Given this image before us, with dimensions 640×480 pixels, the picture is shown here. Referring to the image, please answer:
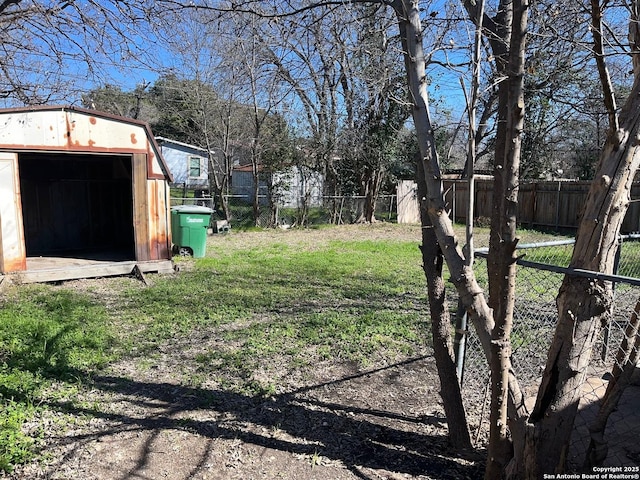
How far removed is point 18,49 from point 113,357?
4.41 meters

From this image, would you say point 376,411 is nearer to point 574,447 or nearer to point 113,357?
point 574,447

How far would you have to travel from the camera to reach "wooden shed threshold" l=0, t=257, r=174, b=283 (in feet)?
23.9

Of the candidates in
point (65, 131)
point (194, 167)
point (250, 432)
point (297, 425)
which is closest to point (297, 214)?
point (65, 131)

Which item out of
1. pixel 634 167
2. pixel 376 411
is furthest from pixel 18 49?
pixel 634 167

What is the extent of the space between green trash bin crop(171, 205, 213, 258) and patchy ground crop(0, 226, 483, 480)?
5.88 metres

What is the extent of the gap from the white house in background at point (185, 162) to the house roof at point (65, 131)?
18.8 metres

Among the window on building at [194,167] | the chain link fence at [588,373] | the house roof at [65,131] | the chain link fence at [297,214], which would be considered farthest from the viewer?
the window on building at [194,167]

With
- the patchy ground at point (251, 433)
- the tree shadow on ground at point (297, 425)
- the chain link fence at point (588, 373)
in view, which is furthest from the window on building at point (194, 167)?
the tree shadow on ground at point (297, 425)

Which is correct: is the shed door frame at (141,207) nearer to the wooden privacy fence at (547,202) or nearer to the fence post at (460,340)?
the fence post at (460,340)

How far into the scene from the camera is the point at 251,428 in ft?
10.7

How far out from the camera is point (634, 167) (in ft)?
6.94

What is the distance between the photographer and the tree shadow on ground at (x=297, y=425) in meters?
2.90

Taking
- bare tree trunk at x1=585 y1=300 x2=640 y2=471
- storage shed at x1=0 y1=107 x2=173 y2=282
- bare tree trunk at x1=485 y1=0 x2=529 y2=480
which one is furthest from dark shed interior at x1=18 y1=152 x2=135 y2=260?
bare tree trunk at x1=585 y1=300 x2=640 y2=471

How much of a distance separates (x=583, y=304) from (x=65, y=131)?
7719 mm
